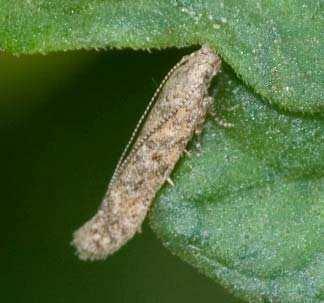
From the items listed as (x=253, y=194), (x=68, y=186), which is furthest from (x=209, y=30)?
(x=68, y=186)

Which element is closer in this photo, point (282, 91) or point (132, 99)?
point (282, 91)

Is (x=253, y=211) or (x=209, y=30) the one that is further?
(x=253, y=211)

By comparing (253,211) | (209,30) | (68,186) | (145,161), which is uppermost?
(209,30)

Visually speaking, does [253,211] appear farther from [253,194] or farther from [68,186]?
[68,186]

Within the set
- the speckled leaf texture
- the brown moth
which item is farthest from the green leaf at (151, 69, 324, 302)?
the brown moth

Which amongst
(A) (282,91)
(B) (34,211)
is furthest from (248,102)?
(B) (34,211)

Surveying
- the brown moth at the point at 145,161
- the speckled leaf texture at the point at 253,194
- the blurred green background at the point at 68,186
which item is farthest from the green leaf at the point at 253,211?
the blurred green background at the point at 68,186

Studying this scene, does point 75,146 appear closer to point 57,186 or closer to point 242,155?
point 57,186

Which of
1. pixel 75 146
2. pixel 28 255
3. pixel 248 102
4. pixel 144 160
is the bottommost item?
pixel 28 255
